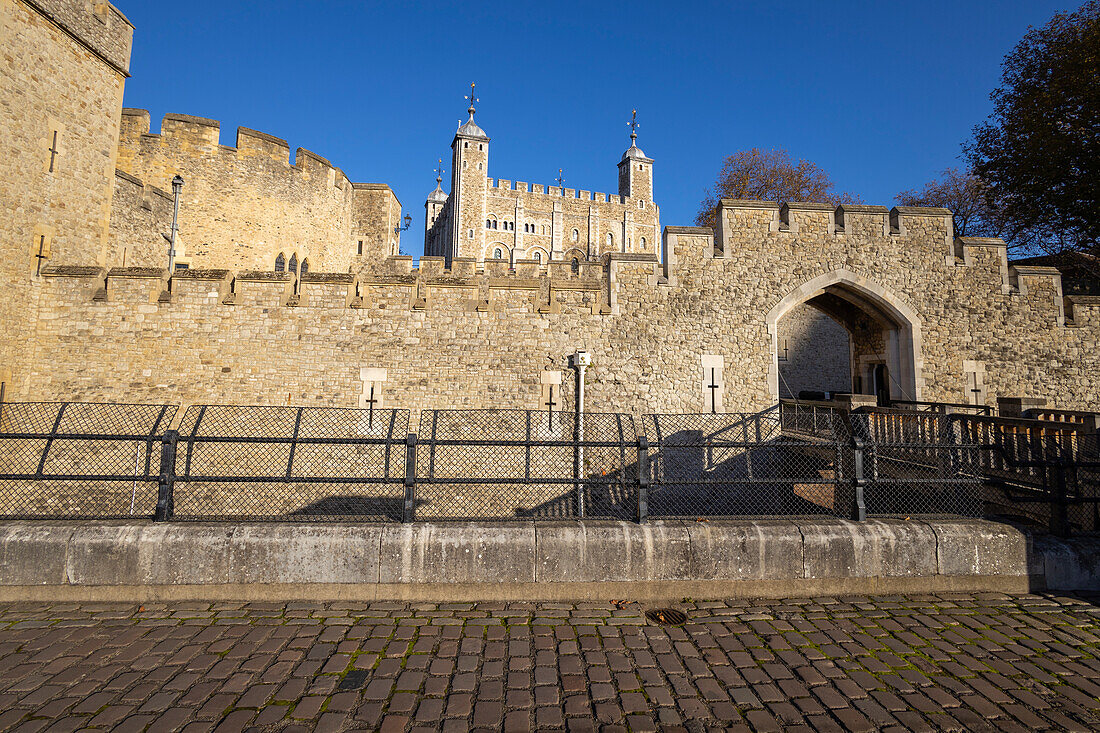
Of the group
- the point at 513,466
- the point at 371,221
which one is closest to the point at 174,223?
the point at 371,221

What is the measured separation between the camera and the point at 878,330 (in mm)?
13031

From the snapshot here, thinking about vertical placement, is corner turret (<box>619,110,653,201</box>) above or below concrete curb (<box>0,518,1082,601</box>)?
above

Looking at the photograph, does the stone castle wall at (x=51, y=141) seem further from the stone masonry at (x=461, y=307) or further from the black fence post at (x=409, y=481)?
the black fence post at (x=409, y=481)

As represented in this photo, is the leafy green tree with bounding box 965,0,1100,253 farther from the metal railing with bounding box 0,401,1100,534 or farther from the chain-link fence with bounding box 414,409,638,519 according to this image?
the chain-link fence with bounding box 414,409,638,519

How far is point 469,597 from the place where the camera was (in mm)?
4305

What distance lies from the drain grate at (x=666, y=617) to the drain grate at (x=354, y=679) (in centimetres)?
222

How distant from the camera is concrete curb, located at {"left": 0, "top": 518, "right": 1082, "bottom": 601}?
4.15 m

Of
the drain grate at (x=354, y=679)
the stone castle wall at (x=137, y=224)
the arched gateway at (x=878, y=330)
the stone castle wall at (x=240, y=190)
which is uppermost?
the stone castle wall at (x=240, y=190)

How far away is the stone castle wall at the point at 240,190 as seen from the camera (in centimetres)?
1470

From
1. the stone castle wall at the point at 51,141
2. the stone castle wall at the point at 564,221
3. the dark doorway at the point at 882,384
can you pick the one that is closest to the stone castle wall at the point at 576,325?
the stone castle wall at the point at 51,141

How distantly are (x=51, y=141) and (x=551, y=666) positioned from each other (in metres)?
14.2

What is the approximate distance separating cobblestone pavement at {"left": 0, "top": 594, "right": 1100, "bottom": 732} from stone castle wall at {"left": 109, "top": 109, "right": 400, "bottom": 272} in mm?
14139

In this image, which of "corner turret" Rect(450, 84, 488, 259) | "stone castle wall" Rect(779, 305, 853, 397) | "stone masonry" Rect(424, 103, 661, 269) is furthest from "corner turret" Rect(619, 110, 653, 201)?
"stone castle wall" Rect(779, 305, 853, 397)

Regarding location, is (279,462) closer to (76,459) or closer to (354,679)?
(76,459)
